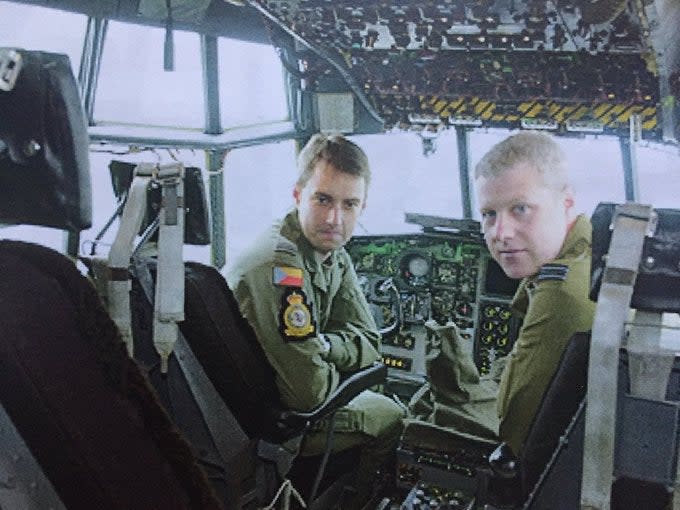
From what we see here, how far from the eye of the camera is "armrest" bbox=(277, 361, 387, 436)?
7.31ft

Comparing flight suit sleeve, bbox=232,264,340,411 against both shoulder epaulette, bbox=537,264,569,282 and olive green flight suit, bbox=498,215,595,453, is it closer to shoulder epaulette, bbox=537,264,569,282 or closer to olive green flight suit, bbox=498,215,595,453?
olive green flight suit, bbox=498,215,595,453

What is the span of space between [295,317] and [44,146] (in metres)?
1.37

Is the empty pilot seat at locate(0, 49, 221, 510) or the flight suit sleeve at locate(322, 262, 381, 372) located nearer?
the empty pilot seat at locate(0, 49, 221, 510)

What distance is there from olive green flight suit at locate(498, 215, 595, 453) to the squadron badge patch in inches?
26.7

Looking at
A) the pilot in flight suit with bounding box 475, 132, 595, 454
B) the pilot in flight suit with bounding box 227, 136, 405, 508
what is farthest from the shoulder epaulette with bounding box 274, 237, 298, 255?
the pilot in flight suit with bounding box 475, 132, 595, 454

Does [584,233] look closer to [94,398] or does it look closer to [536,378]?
[536,378]

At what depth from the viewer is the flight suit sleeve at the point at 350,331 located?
103 inches

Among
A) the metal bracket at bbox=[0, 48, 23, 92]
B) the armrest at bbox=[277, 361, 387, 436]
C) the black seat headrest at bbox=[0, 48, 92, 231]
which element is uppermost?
the metal bracket at bbox=[0, 48, 23, 92]

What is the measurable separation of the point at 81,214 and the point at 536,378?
1.18 m

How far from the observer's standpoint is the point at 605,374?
1151 millimetres

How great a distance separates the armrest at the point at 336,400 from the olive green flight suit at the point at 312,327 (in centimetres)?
4

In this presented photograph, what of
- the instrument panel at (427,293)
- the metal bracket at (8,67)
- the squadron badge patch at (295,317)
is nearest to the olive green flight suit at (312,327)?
the squadron badge patch at (295,317)

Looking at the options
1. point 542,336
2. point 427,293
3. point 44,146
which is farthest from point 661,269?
point 427,293

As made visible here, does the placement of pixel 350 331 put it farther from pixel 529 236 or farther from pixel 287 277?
pixel 529 236
